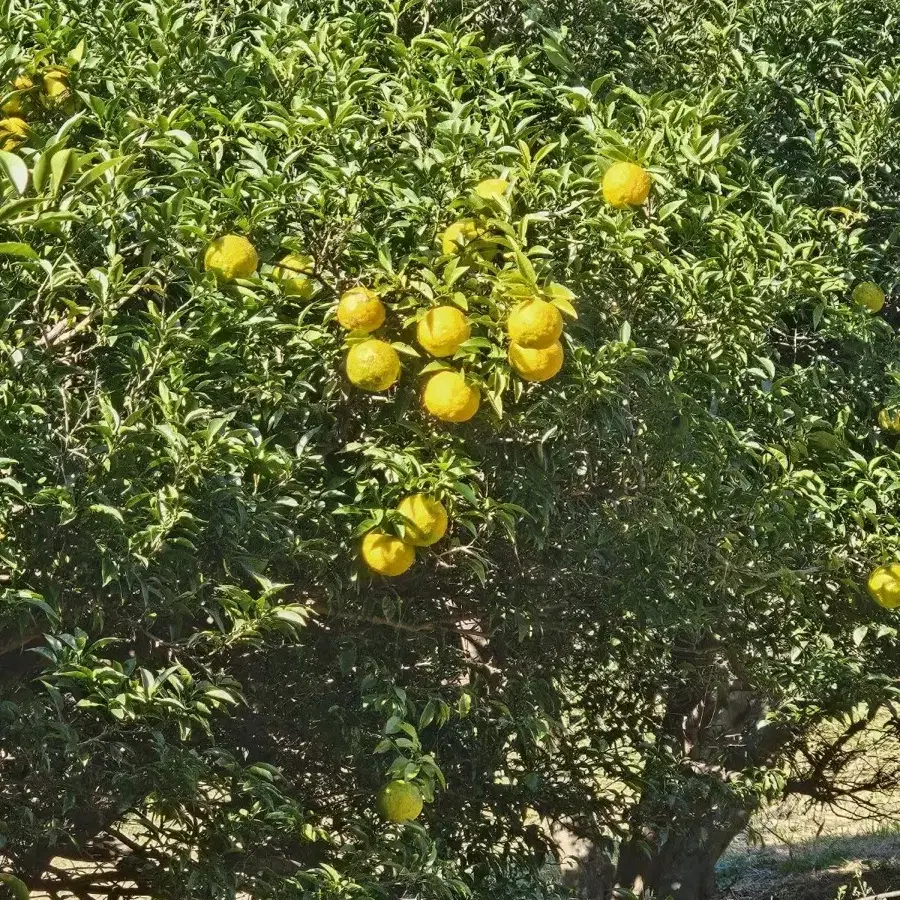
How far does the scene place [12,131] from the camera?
7.16 feet

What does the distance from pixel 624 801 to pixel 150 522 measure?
6.51 ft

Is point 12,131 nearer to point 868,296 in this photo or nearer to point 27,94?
point 27,94

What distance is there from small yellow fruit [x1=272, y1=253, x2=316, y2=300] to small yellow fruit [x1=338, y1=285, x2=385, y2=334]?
109mm

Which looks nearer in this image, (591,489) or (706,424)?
(706,424)

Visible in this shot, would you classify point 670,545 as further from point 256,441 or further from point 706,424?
point 256,441

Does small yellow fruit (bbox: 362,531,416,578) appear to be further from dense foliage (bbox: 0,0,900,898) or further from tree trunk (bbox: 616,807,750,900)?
tree trunk (bbox: 616,807,750,900)

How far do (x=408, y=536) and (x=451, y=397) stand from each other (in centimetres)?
26

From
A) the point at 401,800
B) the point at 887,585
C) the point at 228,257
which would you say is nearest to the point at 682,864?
the point at 887,585

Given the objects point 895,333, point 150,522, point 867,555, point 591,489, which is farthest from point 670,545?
point 150,522

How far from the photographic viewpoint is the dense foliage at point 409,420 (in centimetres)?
210

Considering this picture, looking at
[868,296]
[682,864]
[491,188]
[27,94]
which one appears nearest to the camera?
[491,188]

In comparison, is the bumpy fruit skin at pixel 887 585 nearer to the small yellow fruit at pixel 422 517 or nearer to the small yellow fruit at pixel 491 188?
the small yellow fruit at pixel 422 517

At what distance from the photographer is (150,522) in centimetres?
205

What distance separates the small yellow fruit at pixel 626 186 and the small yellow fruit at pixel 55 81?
96 cm
